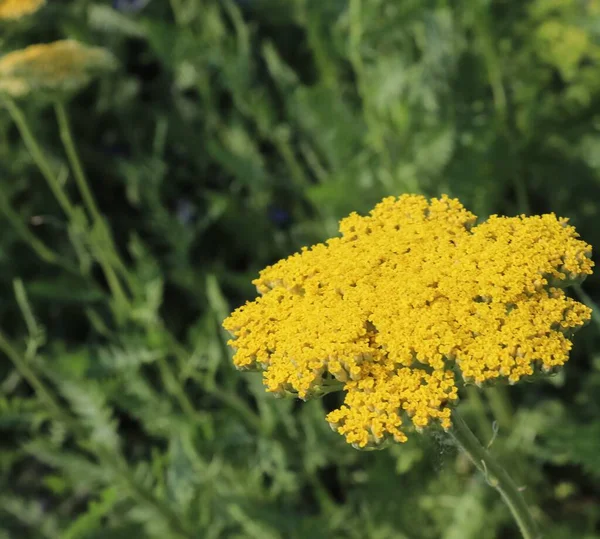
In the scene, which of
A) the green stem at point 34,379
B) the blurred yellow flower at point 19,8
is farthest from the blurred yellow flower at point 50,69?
the green stem at point 34,379

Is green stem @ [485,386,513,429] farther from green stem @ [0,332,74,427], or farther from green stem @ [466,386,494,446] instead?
green stem @ [0,332,74,427]

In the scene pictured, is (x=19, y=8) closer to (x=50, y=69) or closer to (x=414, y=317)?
(x=50, y=69)

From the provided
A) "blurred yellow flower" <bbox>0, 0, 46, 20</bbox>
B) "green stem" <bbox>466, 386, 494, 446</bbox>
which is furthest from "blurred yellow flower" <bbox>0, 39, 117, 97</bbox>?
"green stem" <bbox>466, 386, 494, 446</bbox>

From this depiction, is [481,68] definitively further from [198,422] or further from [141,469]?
[141,469]

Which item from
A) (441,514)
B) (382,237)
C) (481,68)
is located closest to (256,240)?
(481,68)

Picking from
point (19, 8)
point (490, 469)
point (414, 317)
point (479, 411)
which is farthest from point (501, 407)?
point (19, 8)

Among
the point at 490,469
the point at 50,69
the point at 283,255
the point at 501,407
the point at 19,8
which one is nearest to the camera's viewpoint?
the point at 490,469

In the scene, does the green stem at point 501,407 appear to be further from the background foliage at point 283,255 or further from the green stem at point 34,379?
the green stem at point 34,379
